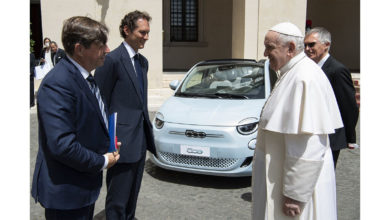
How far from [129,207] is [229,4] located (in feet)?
49.1

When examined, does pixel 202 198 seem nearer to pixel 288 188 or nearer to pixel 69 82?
pixel 288 188

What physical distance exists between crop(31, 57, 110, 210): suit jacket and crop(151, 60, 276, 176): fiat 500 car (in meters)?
2.47

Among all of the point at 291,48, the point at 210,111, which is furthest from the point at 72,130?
the point at 210,111

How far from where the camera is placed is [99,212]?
383cm

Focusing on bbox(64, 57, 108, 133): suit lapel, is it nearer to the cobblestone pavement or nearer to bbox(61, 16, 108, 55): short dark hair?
bbox(61, 16, 108, 55): short dark hair

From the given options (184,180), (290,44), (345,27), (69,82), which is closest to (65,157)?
(69,82)

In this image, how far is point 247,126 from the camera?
4457 millimetres

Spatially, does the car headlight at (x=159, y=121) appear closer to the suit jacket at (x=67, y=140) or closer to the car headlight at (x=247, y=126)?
the car headlight at (x=247, y=126)

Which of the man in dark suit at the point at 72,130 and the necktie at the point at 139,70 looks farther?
the necktie at the point at 139,70

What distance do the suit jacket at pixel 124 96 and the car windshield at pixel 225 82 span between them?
2469 millimetres

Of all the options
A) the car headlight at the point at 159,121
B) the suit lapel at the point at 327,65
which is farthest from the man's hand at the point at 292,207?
the car headlight at the point at 159,121

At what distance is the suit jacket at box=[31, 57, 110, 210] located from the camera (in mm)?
1804

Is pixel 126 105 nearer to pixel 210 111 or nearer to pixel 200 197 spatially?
pixel 200 197

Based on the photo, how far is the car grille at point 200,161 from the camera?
14.6 ft
